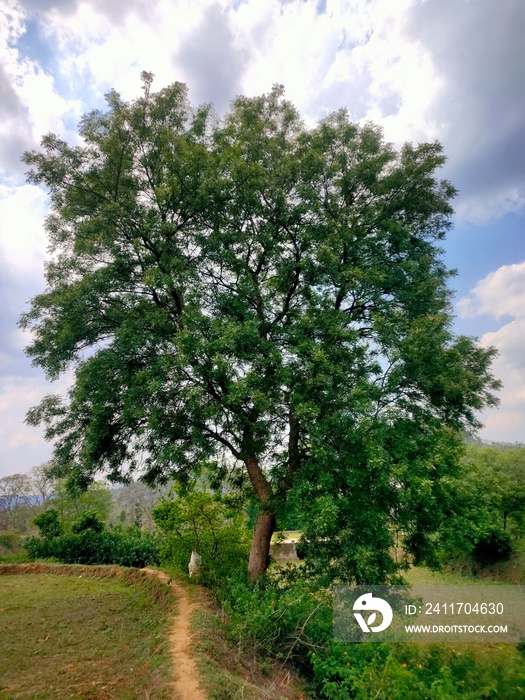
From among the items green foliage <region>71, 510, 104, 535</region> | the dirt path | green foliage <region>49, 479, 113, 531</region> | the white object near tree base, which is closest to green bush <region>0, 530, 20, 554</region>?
green foliage <region>49, 479, 113, 531</region>

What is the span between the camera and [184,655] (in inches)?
214

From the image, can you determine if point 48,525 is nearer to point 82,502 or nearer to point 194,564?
point 194,564

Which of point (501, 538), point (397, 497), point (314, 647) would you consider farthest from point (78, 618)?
point (501, 538)

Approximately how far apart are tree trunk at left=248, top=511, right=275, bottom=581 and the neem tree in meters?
0.05

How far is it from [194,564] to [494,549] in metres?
17.3

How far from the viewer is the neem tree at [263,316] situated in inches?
300

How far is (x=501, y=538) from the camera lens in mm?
18859

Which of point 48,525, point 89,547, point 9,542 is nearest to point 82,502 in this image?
point 9,542

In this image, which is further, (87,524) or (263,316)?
(87,524)

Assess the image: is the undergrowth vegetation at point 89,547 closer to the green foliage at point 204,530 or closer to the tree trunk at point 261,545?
the green foliage at point 204,530

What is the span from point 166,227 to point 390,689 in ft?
31.5

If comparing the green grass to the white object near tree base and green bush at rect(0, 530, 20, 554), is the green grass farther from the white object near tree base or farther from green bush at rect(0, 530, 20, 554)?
green bush at rect(0, 530, 20, 554)

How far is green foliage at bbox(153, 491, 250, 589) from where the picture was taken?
10695mm

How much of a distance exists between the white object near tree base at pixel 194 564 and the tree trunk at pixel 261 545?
158 centimetres
